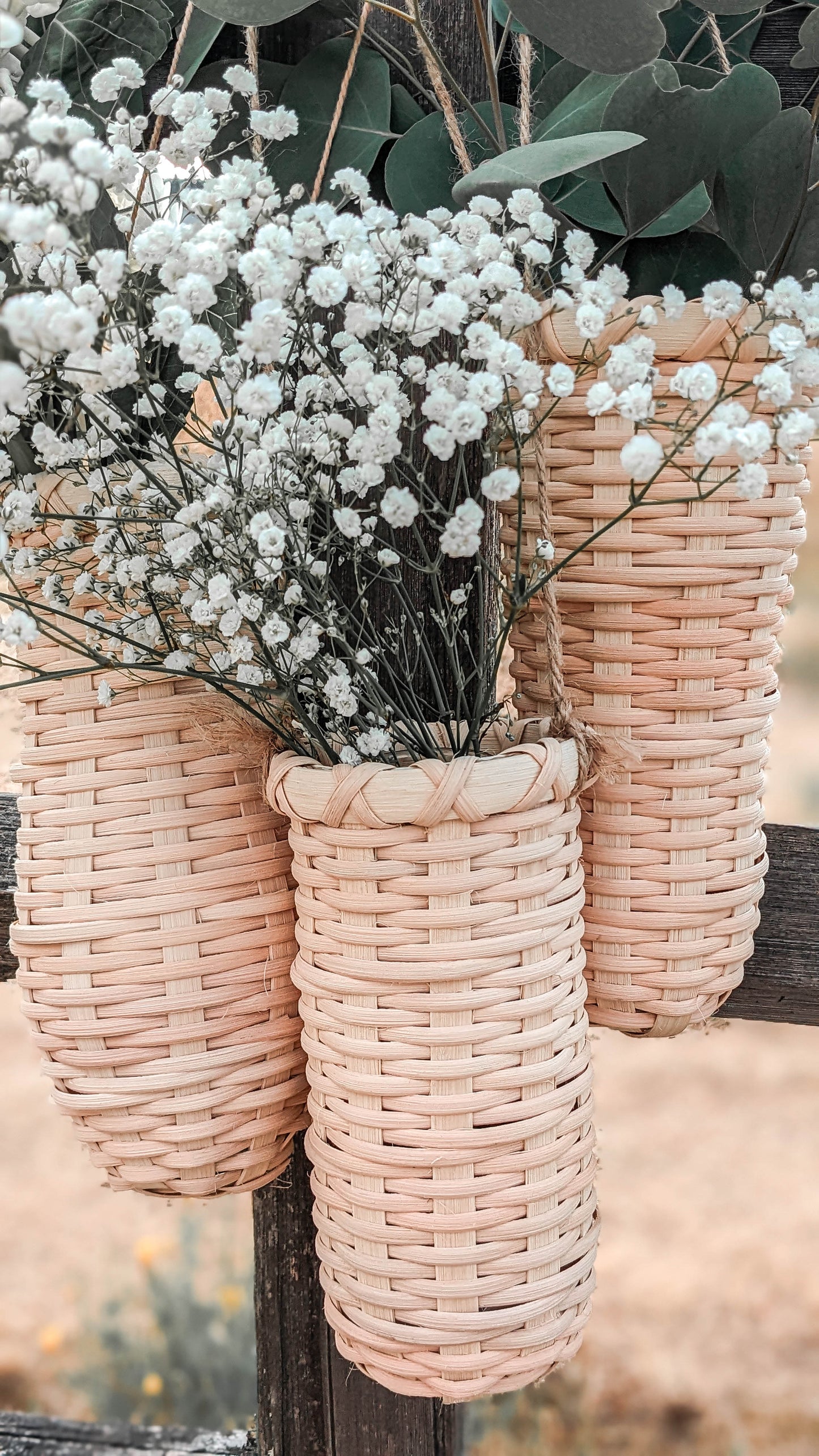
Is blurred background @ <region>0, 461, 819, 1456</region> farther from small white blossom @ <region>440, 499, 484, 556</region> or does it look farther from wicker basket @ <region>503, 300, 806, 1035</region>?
small white blossom @ <region>440, 499, 484, 556</region>

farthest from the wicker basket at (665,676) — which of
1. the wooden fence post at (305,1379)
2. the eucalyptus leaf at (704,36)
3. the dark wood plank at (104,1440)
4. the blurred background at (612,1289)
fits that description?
the blurred background at (612,1289)

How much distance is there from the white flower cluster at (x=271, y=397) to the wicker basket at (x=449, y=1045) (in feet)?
0.17

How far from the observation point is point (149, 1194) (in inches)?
25.7

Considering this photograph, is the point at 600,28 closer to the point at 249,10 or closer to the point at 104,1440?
the point at 249,10

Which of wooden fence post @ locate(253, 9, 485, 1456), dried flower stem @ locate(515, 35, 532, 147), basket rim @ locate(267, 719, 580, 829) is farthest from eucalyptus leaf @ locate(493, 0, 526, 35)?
wooden fence post @ locate(253, 9, 485, 1456)

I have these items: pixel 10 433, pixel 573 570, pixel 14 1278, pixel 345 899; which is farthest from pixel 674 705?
pixel 14 1278

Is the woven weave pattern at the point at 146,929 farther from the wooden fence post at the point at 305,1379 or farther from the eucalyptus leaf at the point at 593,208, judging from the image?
the eucalyptus leaf at the point at 593,208

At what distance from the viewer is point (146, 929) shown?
23.5 inches

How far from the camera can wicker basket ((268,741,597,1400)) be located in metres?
0.54

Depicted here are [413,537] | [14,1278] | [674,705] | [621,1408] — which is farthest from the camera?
[14,1278]

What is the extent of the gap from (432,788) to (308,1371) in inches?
23.7

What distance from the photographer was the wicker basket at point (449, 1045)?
535 mm

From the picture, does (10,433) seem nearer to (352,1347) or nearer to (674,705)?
(674,705)

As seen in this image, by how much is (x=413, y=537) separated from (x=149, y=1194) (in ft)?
1.39
